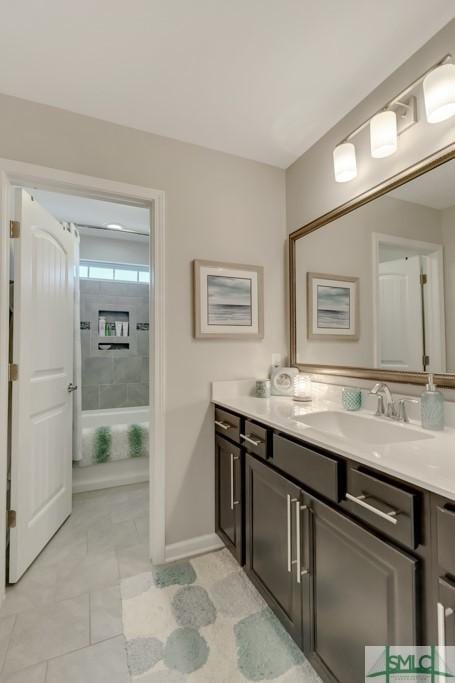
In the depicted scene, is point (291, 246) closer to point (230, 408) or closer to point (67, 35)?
point (230, 408)

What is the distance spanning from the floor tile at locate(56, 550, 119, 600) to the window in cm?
290

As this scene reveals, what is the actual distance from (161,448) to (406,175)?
183cm

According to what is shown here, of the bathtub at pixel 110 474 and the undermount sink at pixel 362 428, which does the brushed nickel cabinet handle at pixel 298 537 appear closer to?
the undermount sink at pixel 362 428

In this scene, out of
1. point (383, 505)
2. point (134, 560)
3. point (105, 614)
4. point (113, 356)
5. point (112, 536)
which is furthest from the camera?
point (113, 356)

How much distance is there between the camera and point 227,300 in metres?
1.99

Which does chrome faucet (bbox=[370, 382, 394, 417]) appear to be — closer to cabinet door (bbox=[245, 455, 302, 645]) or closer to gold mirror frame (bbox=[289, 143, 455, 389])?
gold mirror frame (bbox=[289, 143, 455, 389])

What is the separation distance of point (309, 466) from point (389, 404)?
21.5 inches

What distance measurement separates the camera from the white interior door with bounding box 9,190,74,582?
5.49ft

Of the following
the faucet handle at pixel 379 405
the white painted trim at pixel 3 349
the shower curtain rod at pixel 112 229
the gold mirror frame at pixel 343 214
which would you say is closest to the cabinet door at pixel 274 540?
the faucet handle at pixel 379 405

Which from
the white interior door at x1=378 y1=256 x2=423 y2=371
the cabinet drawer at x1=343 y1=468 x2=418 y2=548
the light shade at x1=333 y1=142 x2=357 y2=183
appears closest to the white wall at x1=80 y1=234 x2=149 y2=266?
the light shade at x1=333 y1=142 x2=357 y2=183

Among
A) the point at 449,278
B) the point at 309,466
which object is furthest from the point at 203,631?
the point at 449,278

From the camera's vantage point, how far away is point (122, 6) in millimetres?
1189

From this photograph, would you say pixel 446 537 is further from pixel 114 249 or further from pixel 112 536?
pixel 114 249

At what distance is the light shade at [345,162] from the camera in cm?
158
